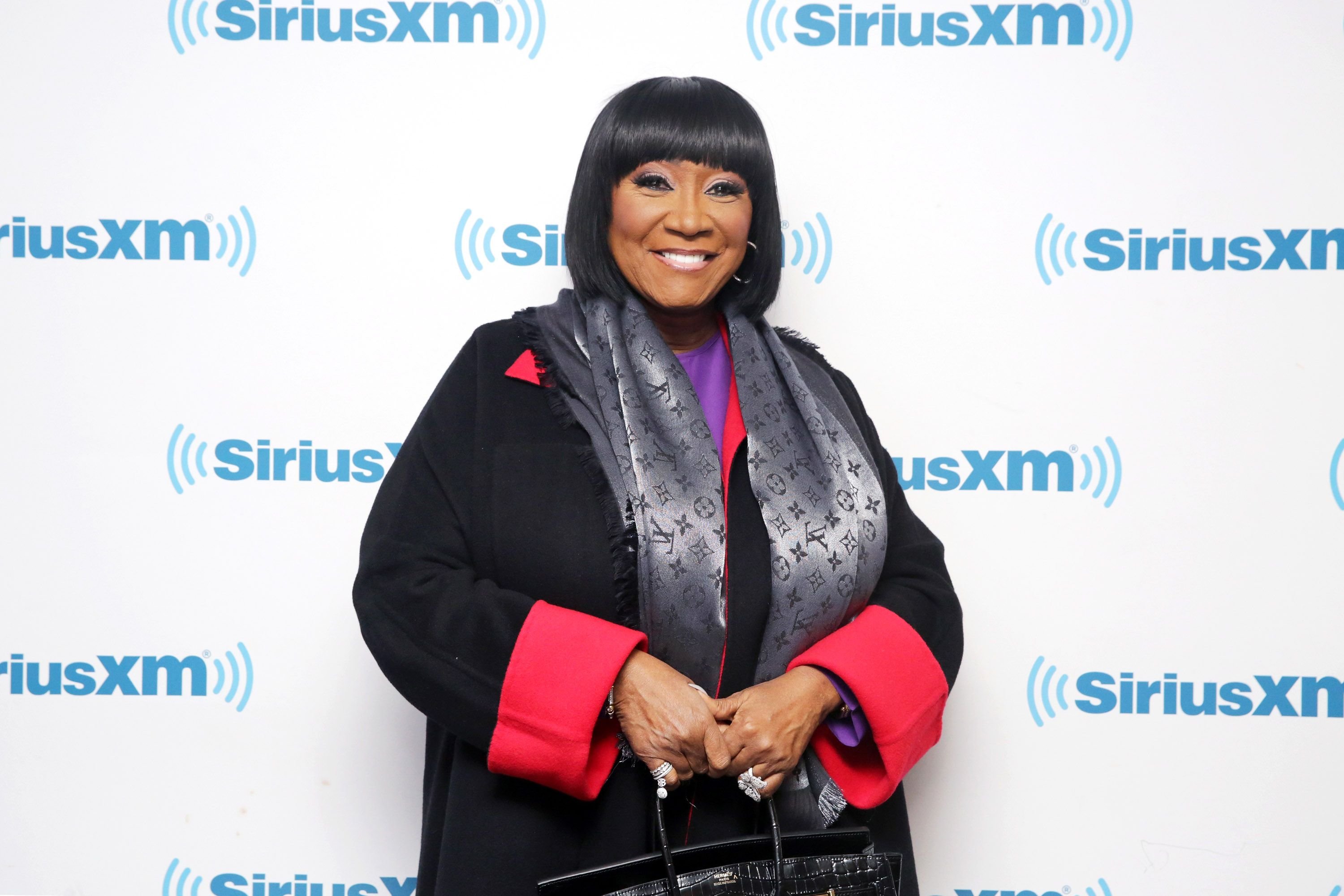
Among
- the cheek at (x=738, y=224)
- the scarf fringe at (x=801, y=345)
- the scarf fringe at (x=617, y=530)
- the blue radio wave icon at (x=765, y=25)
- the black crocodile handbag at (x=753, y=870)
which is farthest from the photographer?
the blue radio wave icon at (x=765, y=25)

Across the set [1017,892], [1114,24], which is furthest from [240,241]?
[1017,892]

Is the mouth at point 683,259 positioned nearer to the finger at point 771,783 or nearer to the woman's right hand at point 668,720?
the woman's right hand at point 668,720

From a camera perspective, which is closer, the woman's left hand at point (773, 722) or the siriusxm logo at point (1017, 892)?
the woman's left hand at point (773, 722)

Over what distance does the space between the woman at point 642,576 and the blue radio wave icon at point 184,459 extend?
2.11 ft

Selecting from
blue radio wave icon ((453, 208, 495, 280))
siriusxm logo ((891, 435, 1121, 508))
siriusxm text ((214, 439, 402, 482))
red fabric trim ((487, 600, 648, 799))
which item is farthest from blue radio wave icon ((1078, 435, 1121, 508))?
siriusxm text ((214, 439, 402, 482))

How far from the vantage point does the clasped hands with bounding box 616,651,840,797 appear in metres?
1.11

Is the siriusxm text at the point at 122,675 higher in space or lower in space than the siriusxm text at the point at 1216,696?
higher

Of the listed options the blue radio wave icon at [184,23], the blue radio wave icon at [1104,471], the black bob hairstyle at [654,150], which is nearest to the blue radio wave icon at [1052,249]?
the blue radio wave icon at [1104,471]

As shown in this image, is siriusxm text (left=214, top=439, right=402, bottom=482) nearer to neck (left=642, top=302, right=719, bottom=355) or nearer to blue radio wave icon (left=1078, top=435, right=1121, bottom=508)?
neck (left=642, top=302, right=719, bottom=355)

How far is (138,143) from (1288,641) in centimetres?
215

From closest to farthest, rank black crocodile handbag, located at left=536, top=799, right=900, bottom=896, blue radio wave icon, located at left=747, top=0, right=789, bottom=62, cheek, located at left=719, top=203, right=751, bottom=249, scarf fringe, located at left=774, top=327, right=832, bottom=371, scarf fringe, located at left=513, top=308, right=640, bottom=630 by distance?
black crocodile handbag, located at left=536, top=799, right=900, bottom=896
scarf fringe, located at left=513, top=308, right=640, bottom=630
cheek, located at left=719, top=203, right=751, bottom=249
scarf fringe, located at left=774, top=327, right=832, bottom=371
blue radio wave icon, located at left=747, top=0, right=789, bottom=62

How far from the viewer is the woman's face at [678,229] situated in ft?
4.16

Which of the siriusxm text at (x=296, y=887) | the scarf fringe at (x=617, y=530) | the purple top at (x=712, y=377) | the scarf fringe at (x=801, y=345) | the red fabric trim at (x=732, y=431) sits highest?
the scarf fringe at (x=801, y=345)

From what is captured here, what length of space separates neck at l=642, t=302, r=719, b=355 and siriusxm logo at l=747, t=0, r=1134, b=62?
56cm
